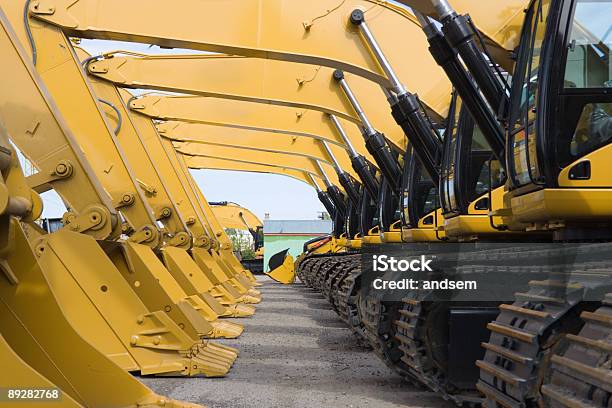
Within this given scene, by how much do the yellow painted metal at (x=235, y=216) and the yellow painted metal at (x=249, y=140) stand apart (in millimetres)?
16540

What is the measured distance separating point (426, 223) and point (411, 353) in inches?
109

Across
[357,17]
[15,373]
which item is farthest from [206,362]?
[357,17]

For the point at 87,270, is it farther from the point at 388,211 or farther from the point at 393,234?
the point at 388,211

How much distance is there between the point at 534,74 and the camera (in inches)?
208

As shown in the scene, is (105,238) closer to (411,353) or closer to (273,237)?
(411,353)

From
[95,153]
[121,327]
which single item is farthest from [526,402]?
[95,153]

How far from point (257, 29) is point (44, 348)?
7.25m

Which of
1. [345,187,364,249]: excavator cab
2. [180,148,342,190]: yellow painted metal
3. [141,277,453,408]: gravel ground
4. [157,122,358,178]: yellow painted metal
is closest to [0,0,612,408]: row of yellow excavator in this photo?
[141,277,453,408]: gravel ground

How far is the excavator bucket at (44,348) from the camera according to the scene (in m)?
4.35

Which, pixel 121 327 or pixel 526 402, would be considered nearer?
pixel 526 402

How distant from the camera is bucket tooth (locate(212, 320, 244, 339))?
12.0 metres

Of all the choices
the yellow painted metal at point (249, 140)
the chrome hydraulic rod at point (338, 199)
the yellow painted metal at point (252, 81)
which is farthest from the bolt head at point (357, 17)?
the chrome hydraulic rod at point (338, 199)

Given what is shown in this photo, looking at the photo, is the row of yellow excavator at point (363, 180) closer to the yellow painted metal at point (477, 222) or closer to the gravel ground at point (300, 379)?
the yellow painted metal at point (477, 222)

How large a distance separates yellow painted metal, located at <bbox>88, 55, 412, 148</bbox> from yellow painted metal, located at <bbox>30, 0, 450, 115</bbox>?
7.67ft
